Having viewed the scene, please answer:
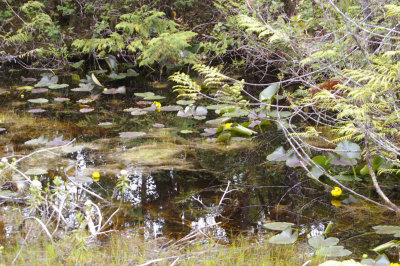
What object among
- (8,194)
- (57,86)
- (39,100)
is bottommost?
(8,194)

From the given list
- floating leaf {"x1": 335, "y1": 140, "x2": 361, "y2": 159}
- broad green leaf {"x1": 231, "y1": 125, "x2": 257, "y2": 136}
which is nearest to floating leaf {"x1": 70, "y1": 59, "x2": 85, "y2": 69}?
broad green leaf {"x1": 231, "y1": 125, "x2": 257, "y2": 136}

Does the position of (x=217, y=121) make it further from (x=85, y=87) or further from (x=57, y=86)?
(x=57, y=86)

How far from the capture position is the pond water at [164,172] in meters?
3.32

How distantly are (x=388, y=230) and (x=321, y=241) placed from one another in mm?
474

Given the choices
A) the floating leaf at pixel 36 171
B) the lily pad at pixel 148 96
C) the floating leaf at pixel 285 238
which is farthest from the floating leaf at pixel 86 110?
the floating leaf at pixel 285 238

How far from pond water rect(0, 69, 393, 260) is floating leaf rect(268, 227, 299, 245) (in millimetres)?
239

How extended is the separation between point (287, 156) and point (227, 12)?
15.6 feet

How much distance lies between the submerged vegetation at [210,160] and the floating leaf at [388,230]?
0.5 inches

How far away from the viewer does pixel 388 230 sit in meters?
3.00

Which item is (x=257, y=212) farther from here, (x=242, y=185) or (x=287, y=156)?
(x=287, y=156)

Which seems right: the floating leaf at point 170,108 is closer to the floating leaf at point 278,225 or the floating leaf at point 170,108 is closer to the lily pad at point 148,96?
the lily pad at point 148,96

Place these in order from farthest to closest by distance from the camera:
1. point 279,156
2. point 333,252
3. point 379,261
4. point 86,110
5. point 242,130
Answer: point 86,110 < point 242,130 < point 279,156 < point 333,252 < point 379,261

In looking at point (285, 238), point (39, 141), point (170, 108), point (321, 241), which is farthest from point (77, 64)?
point (321, 241)

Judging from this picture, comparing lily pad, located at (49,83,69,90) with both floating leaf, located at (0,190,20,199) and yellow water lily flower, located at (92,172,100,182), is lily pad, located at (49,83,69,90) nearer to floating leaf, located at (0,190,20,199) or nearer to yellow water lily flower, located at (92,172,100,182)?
yellow water lily flower, located at (92,172,100,182)
